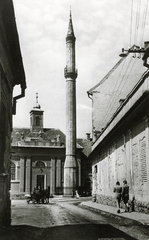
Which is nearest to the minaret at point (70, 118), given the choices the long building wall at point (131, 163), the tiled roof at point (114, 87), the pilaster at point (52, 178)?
the pilaster at point (52, 178)

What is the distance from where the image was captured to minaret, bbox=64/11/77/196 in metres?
46.0

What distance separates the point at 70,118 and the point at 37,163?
388 inches

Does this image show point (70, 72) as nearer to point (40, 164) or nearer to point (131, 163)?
point (40, 164)

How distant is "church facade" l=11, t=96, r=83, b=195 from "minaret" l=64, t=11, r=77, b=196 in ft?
15.5

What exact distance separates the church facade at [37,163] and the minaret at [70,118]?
4726 mm

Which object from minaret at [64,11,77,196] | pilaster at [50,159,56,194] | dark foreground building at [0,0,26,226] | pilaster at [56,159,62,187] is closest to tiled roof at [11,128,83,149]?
pilaster at [56,159,62,187]

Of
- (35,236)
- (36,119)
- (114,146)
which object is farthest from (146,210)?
(36,119)

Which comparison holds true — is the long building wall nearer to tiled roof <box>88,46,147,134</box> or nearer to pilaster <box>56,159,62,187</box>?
tiled roof <box>88,46,147,134</box>

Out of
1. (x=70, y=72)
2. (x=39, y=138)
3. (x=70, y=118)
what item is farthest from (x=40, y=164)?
(x=70, y=72)

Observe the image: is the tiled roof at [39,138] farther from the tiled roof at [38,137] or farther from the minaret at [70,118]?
the minaret at [70,118]

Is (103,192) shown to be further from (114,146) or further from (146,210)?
(146,210)

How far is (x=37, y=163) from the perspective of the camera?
171 ft

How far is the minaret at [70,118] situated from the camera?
46.0 metres

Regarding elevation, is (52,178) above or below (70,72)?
below
